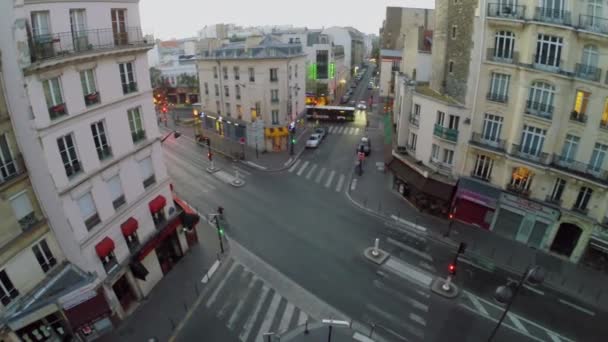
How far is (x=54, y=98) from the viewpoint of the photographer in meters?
15.8

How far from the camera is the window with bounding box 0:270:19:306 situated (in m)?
15.5

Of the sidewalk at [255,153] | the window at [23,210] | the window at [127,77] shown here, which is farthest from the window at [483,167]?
the window at [23,210]

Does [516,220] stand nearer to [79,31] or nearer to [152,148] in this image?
[152,148]

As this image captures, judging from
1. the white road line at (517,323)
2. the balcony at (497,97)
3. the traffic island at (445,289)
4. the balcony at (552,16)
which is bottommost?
the white road line at (517,323)

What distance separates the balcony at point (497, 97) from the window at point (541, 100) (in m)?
1.58

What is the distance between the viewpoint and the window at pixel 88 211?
1780cm

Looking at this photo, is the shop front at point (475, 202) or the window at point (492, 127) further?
the shop front at point (475, 202)

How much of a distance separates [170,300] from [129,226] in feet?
19.1

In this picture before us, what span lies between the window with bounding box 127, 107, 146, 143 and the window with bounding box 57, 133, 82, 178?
12.5ft

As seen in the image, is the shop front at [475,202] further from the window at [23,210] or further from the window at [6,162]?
the window at [6,162]

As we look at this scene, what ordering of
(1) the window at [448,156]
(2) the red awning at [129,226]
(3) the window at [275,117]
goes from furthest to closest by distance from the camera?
1. (3) the window at [275,117]
2. (1) the window at [448,156]
3. (2) the red awning at [129,226]

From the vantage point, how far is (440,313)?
21.1m

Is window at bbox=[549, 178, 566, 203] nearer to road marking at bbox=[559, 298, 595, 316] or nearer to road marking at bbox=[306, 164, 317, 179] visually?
road marking at bbox=[559, 298, 595, 316]

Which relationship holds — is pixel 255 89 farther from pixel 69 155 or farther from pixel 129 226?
pixel 69 155
